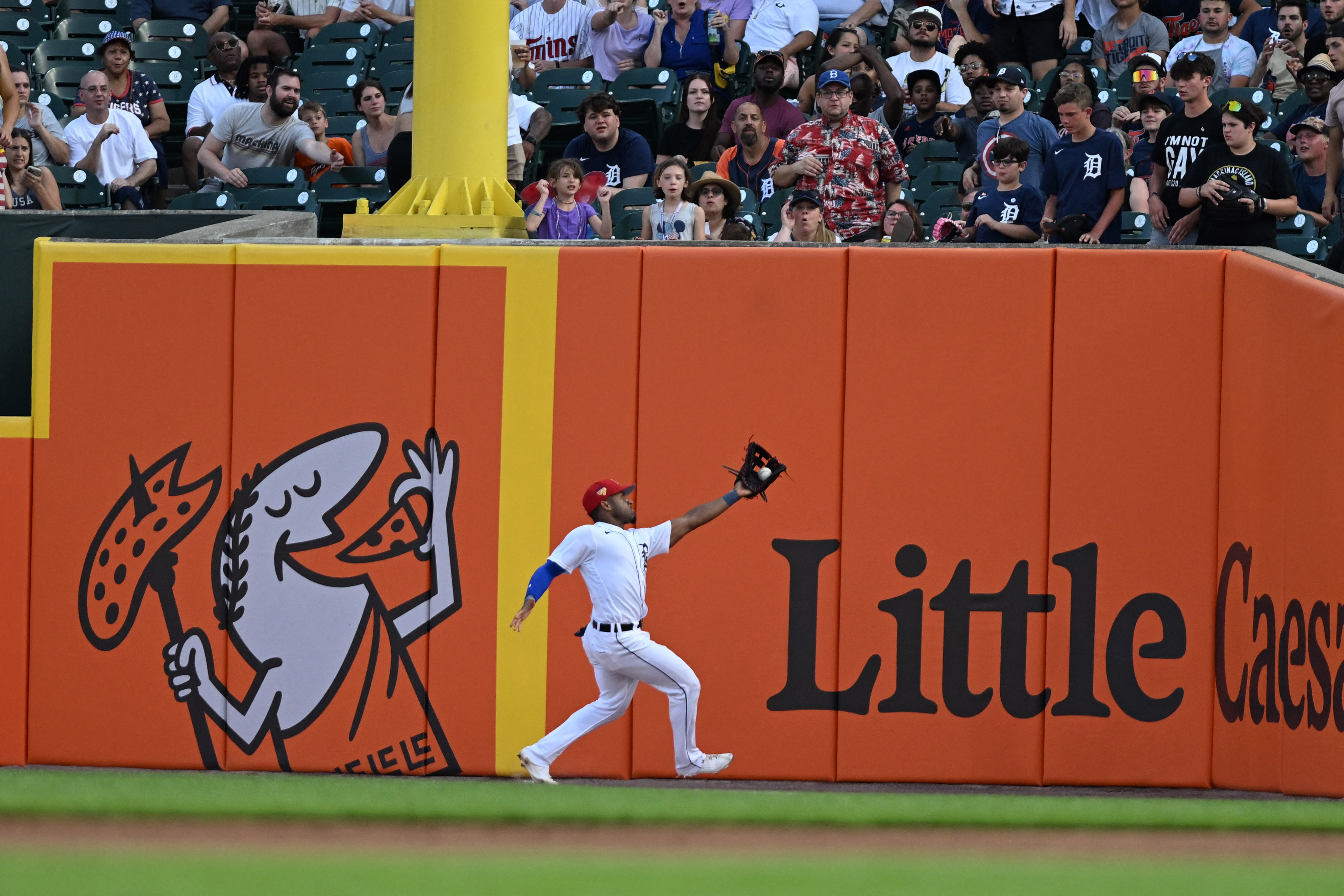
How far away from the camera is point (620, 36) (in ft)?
46.2

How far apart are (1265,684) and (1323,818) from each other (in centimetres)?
300

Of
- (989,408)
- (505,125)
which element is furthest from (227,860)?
(505,125)

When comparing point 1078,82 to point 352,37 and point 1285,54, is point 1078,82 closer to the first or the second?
point 1285,54

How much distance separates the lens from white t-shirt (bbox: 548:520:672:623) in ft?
24.8

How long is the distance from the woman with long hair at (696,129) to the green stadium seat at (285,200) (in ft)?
9.08

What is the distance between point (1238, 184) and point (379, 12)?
930cm

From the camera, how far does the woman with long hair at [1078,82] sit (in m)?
11.9

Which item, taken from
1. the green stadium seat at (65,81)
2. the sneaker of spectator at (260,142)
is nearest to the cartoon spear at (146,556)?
the sneaker of spectator at (260,142)

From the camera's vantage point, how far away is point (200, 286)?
8.12m

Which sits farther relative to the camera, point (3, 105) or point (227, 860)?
point (3, 105)

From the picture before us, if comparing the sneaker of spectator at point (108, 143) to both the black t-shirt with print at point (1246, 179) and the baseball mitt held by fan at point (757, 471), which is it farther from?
the black t-shirt with print at point (1246, 179)

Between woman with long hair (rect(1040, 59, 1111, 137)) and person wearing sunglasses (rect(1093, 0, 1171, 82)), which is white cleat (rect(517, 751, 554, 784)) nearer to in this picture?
woman with long hair (rect(1040, 59, 1111, 137))

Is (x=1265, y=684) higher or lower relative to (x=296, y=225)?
lower

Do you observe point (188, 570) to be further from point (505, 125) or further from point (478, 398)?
point (505, 125)
